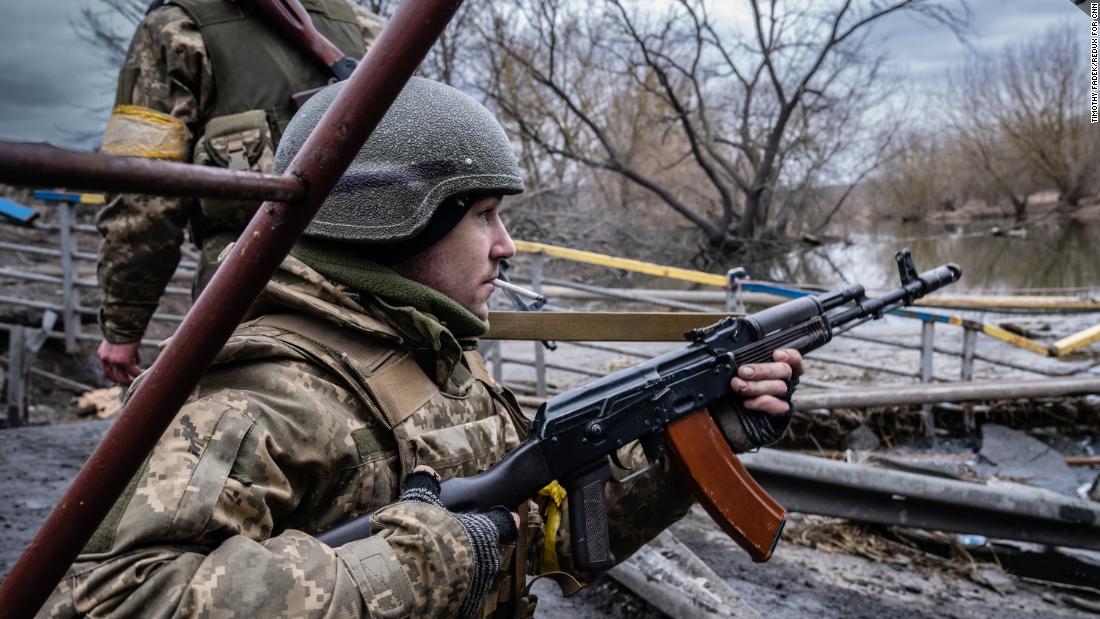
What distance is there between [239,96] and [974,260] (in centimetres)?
2261

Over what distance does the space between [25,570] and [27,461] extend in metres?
4.10

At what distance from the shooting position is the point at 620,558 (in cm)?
200

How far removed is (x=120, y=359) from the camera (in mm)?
2889

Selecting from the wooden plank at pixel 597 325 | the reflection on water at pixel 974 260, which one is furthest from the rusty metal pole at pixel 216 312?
the reflection on water at pixel 974 260

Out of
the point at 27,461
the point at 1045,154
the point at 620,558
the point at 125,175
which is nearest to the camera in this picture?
the point at 125,175

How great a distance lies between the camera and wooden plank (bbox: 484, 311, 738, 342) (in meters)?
2.43

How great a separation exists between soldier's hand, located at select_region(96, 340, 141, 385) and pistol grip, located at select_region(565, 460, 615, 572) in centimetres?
187

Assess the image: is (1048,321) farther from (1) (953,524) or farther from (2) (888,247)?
(2) (888,247)

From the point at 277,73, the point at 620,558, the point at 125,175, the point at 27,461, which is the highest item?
the point at 277,73

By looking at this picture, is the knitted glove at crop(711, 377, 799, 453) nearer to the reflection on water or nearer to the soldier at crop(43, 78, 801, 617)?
the soldier at crop(43, 78, 801, 617)

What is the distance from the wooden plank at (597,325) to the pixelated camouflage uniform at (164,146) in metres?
0.87

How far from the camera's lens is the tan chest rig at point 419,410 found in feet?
4.81

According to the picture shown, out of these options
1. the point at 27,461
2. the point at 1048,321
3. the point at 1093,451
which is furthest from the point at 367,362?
the point at 1048,321

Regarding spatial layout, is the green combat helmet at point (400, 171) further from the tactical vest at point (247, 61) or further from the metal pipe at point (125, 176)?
the tactical vest at point (247, 61)
